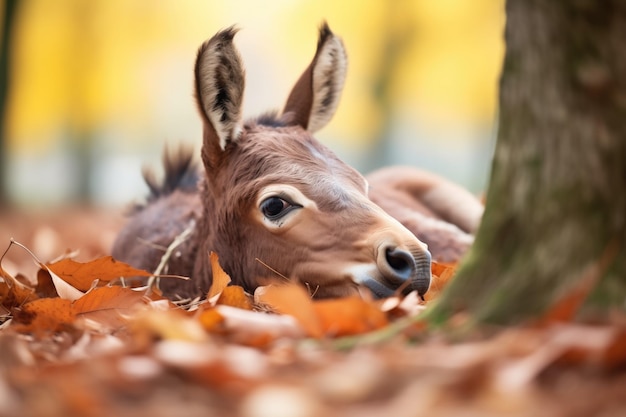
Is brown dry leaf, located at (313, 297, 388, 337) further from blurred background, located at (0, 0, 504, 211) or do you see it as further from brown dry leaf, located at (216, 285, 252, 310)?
blurred background, located at (0, 0, 504, 211)

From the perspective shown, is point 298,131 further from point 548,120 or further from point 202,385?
point 202,385

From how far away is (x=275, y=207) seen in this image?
149 inches

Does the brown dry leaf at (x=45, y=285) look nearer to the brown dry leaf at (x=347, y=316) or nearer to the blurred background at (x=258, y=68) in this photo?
the brown dry leaf at (x=347, y=316)

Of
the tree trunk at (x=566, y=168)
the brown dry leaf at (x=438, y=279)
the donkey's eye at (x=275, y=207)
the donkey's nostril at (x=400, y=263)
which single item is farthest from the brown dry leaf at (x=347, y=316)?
the donkey's eye at (x=275, y=207)

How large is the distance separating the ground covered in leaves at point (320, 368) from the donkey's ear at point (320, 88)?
2.02 metres

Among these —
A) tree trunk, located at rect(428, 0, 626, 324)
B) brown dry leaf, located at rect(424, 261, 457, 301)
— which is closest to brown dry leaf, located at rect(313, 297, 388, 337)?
tree trunk, located at rect(428, 0, 626, 324)

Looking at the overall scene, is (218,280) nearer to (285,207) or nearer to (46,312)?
(285,207)

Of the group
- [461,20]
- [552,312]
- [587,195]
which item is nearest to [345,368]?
[552,312]

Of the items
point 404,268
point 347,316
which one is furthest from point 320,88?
point 347,316

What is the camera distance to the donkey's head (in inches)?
134

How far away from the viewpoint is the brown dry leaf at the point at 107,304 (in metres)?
3.21

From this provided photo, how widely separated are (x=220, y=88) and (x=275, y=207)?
2.45 ft

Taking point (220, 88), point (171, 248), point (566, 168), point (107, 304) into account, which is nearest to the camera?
point (566, 168)

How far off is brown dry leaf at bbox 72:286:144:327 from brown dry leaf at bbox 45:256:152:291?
0.44 metres
